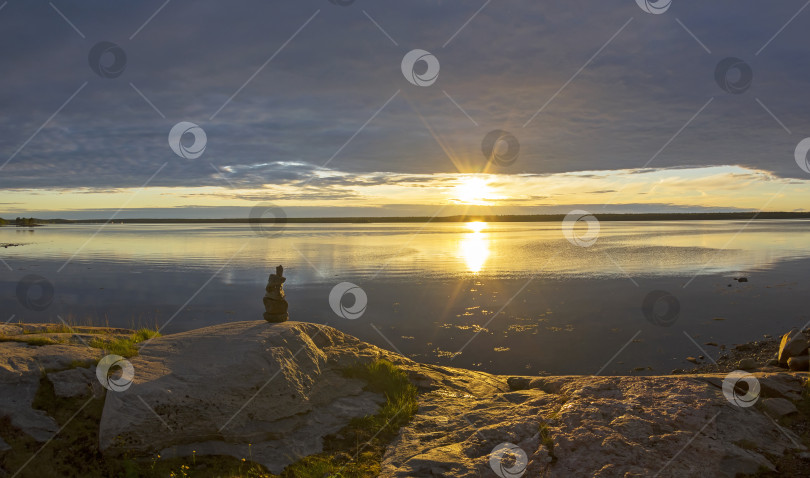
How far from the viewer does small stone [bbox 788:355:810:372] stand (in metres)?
12.1

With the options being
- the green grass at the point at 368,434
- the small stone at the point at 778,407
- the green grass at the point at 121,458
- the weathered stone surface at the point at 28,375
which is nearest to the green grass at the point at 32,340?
the weathered stone surface at the point at 28,375

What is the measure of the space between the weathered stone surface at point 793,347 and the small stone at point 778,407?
5.35 metres

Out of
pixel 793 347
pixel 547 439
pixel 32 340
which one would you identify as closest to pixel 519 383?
pixel 547 439

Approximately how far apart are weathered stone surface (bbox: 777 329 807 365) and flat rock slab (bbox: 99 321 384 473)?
1138 cm

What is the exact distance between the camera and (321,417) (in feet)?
28.9

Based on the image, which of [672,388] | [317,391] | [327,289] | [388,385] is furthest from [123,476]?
[327,289]

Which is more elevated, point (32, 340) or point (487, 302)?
point (487, 302)

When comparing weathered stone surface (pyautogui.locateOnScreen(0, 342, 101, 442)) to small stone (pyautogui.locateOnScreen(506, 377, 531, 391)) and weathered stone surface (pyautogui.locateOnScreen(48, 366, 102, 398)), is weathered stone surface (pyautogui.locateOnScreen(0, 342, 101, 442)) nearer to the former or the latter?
weathered stone surface (pyautogui.locateOnScreen(48, 366, 102, 398))

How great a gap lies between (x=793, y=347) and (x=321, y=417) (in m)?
12.8

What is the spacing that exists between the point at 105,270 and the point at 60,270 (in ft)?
9.17

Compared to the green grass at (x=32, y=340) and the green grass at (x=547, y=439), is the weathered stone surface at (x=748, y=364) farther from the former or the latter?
the green grass at (x=32, y=340)

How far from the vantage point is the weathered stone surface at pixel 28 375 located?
22.9 feet

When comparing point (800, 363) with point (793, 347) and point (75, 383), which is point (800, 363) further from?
point (75, 383)

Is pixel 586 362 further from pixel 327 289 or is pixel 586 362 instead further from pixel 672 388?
pixel 327 289
